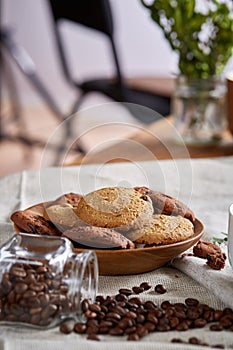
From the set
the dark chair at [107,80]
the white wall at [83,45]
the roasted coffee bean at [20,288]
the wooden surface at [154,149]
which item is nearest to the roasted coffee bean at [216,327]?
the roasted coffee bean at [20,288]

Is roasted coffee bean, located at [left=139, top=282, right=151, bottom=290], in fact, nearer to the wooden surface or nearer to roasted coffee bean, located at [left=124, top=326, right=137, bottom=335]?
roasted coffee bean, located at [left=124, top=326, right=137, bottom=335]

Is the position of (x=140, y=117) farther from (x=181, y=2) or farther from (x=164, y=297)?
(x=164, y=297)

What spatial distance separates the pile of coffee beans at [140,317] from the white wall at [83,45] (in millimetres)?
3790

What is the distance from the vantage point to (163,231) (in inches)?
36.1

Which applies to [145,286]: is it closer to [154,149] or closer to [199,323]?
[199,323]

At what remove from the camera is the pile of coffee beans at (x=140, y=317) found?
77cm

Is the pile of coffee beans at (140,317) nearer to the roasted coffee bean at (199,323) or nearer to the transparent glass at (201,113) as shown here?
the roasted coffee bean at (199,323)

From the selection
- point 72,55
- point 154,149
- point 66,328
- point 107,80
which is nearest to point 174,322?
point 66,328

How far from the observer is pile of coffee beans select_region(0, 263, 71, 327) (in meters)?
0.77

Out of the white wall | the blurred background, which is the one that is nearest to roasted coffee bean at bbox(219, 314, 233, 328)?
the blurred background

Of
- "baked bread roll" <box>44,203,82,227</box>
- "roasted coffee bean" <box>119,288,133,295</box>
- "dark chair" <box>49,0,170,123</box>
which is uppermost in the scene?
"baked bread roll" <box>44,203,82,227</box>

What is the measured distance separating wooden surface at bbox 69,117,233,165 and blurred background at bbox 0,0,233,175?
2696 mm

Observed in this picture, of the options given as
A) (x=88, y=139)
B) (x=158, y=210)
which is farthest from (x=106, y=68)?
(x=158, y=210)

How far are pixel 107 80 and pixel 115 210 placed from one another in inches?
76.6
